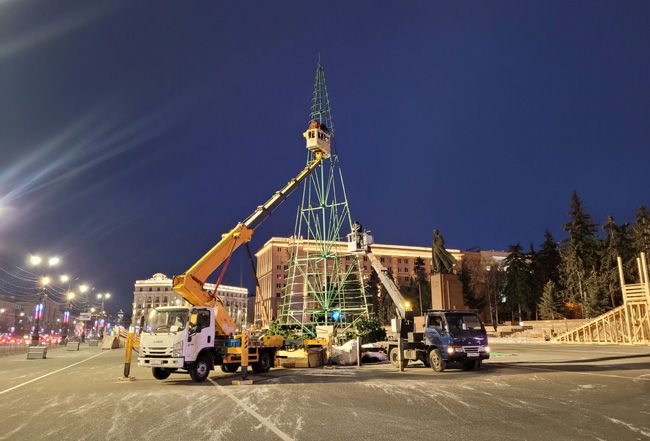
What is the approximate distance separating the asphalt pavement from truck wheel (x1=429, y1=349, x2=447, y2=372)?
1.43m

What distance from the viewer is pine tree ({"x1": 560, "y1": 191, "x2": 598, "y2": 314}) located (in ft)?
194

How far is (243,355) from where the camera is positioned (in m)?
17.3

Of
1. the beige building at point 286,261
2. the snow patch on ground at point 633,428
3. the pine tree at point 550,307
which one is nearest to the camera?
the snow patch on ground at point 633,428

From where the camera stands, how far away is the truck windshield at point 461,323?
1983cm

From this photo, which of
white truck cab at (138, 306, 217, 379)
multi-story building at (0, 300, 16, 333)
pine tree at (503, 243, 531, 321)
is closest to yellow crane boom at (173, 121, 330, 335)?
Answer: white truck cab at (138, 306, 217, 379)

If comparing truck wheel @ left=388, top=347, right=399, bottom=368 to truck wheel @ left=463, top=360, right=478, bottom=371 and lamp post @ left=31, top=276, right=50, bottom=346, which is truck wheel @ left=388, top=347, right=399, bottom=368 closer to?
truck wheel @ left=463, top=360, right=478, bottom=371

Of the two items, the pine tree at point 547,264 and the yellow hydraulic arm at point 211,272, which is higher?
the pine tree at point 547,264

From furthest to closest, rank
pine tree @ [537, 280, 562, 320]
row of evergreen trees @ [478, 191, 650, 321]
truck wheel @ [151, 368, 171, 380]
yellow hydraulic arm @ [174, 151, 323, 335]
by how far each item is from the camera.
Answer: pine tree @ [537, 280, 562, 320], row of evergreen trees @ [478, 191, 650, 321], yellow hydraulic arm @ [174, 151, 323, 335], truck wheel @ [151, 368, 171, 380]

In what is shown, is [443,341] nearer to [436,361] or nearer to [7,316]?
[436,361]

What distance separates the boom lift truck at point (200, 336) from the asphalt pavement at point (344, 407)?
0.83m

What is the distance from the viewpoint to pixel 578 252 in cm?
6031

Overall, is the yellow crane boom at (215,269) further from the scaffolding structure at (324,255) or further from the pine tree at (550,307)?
the pine tree at (550,307)

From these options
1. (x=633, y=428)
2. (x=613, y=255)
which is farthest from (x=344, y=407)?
(x=613, y=255)

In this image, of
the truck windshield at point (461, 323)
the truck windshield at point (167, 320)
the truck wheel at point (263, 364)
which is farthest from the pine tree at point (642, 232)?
the truck windshield at point (167, 320)
